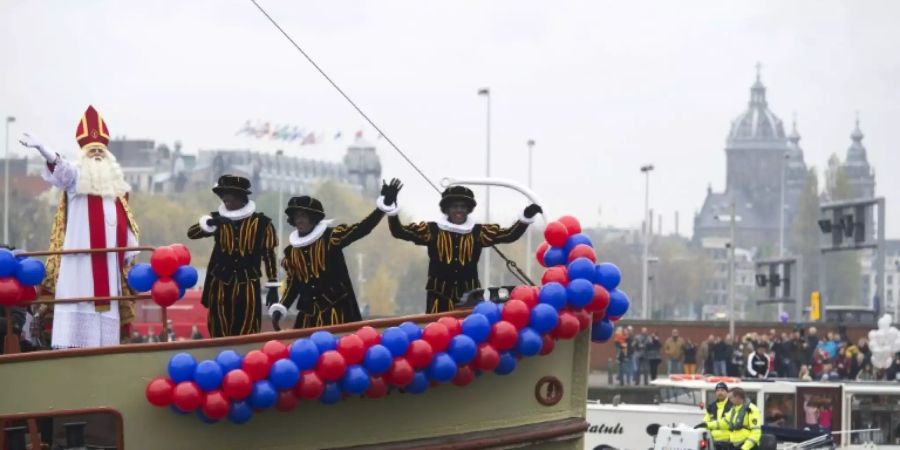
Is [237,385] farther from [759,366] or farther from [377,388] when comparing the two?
[759,366]

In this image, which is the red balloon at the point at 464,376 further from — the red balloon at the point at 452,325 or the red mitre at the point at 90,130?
the red mitre at the point at 90,130

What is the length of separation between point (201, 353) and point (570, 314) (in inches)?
99.7

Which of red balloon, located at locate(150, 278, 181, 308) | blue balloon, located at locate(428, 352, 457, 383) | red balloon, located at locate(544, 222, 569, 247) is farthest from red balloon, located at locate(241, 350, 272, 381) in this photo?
red balloon, located at locate(544, 222, 569, 247)

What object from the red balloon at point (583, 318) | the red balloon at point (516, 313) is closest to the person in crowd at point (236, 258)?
the red balloon at point (516, 313)

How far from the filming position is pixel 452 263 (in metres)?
14.4

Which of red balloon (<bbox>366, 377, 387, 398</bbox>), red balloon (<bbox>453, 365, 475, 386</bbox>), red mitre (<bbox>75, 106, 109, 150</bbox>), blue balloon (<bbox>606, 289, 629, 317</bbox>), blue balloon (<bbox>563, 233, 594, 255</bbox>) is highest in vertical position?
red mitre (<bbox>75, 106, 109, 150</bbox>)

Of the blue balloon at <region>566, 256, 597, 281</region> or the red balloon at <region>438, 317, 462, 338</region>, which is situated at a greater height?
the blue balloon at <region>566, 256, 597, 281</region>

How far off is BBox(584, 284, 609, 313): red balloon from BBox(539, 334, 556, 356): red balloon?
0.33 metres

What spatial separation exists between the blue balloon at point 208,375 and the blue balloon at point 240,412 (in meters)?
0.18

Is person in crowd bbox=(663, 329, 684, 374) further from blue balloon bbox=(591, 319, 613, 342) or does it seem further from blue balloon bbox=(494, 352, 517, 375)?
blue balloon bbox=(494, 352, 517, 375)

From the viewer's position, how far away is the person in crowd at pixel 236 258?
13.8 meters

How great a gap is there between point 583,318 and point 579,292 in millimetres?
251

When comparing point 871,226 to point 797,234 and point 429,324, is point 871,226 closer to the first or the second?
point 429,324

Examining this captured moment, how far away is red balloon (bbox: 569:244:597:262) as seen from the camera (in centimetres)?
1343
